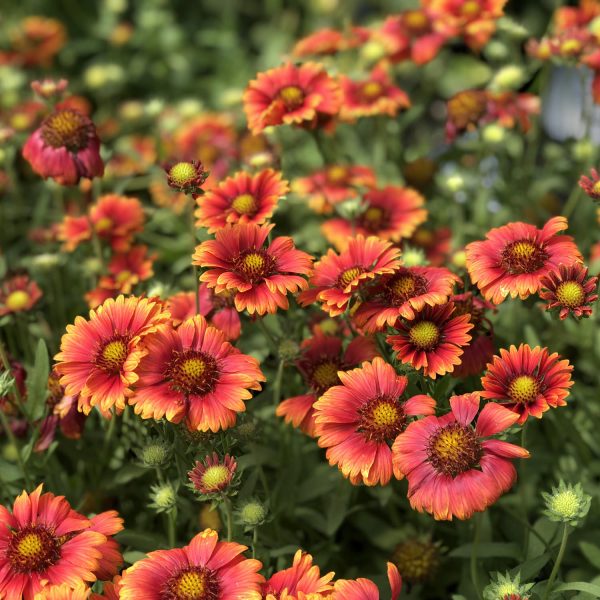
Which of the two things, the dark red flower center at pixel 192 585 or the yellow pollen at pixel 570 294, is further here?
the yellow pollen at pixel 570 294

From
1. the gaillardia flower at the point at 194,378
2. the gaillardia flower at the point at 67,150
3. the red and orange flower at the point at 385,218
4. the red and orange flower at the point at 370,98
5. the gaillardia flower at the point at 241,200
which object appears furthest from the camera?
the red and orange flower at the point at 370,98

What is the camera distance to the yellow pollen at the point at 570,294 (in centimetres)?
164

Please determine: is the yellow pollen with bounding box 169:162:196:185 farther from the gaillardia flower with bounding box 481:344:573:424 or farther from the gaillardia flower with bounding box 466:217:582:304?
the gaillardia flower with bounding box 481:344:573:424

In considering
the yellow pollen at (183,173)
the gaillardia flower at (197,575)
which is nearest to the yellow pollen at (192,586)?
the gaillardia flower at (197,575)

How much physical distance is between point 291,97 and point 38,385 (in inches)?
37.7

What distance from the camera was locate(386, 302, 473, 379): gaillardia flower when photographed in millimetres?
1605

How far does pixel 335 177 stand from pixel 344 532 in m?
0.99

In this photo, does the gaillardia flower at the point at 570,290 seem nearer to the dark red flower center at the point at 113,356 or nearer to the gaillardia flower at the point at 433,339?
the gaillardia flower at the point at 433,339

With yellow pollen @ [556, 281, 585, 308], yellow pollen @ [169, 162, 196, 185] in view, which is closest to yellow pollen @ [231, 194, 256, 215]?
yellow pollen @ [169, 162, 196, 185]

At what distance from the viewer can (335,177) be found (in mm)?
2500

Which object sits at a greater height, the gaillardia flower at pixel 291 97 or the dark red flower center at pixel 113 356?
the gaillardia flower at pixel 291 97

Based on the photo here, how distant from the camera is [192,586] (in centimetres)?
148

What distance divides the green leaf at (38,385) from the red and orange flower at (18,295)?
0.98 feet

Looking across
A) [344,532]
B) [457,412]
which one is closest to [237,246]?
[457,412]
